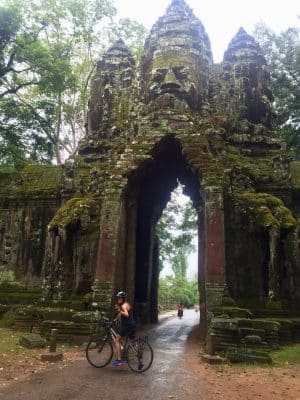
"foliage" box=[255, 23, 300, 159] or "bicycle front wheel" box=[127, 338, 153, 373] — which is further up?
"foliage" box=[255, 23, 300, 159]

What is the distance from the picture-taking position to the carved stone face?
15773 mm

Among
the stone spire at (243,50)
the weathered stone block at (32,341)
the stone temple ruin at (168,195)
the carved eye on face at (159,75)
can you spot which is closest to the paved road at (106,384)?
the weathered stone block at (32,341)

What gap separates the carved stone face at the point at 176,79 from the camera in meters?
15.8

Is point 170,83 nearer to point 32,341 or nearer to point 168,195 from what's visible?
point 168,195

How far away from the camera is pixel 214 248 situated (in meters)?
11.4

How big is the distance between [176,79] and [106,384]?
1233 cm

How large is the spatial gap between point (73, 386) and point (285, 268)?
8.27 m

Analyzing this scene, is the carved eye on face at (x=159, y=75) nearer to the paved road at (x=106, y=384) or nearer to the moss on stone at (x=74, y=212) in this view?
the moss on stone at (x=74, y=212)

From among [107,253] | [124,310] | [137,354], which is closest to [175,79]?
[107,253]

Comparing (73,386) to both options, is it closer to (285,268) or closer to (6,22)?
(285,268)

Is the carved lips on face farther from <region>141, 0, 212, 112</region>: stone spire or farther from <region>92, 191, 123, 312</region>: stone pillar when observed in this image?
<region>92, 191, 123, 312</region>: stone pillar

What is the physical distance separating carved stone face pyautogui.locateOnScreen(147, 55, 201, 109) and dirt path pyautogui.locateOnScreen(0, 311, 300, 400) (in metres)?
10.3

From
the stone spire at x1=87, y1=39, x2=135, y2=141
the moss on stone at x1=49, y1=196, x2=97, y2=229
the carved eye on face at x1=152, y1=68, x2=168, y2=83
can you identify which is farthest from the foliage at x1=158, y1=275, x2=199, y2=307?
the moss on stone at x1=49, y1=196, x2=97, y2=229

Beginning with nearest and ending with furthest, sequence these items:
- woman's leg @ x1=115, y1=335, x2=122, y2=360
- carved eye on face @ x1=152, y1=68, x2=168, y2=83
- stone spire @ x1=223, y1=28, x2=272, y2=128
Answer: woman's leg @ x1=115, y1=335, x2=122, y2=360 < carved eye on face @ x1=152, y1=68, x2=168, y2=83 < stone spire @ x1=223, y1=28, x2=272, y2=128
